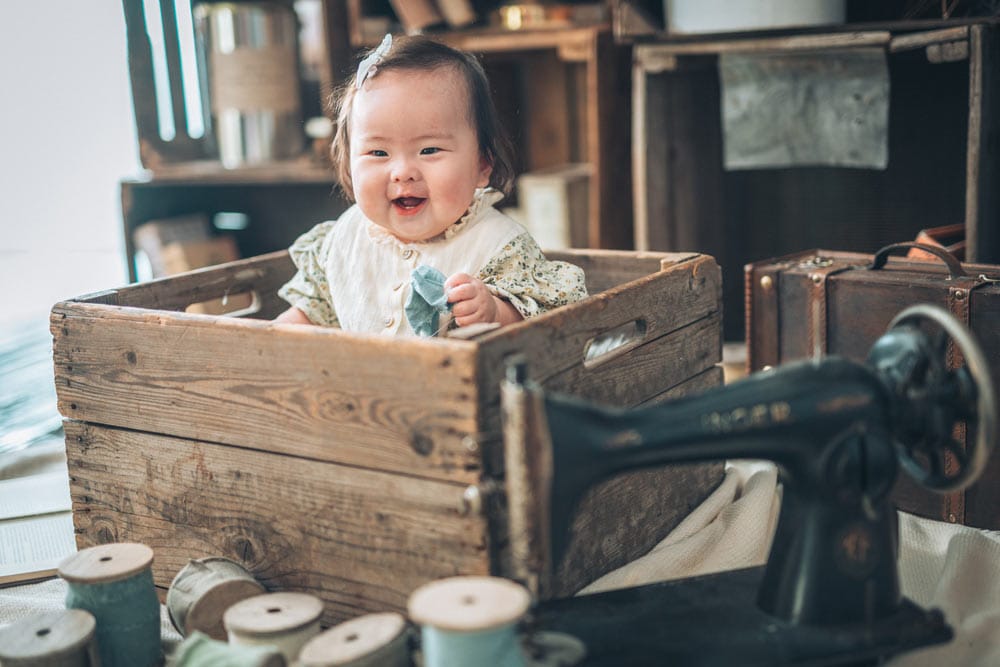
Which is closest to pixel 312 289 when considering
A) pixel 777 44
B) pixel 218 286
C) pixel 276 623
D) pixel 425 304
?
pixel 218 286

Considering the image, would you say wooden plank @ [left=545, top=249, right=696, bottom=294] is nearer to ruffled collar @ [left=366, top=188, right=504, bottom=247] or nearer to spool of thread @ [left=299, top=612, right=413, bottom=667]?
ruffled collar @ [left=366, top=188, right=504, bottom=247]

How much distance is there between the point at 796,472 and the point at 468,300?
18.3 inches

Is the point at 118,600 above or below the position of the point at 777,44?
below

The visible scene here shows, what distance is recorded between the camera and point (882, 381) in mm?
962

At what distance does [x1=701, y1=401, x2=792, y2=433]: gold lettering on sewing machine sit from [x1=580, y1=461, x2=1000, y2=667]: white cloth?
1.06 ft

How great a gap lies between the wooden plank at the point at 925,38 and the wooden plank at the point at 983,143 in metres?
0.03

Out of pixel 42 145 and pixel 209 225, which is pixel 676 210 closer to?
pixel 209 225

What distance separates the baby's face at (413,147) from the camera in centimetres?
138

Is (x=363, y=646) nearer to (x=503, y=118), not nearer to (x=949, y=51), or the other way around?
(x=949, y=51)

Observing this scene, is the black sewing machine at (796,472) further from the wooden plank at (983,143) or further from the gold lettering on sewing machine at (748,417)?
the wooden plank at (983,143)

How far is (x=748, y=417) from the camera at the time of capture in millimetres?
931

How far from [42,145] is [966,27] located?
2.41m

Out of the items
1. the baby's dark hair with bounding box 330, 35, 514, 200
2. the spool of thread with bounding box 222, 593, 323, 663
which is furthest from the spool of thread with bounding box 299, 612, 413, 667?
the baby's dark hair with bounding box 330, 35, 514, 200

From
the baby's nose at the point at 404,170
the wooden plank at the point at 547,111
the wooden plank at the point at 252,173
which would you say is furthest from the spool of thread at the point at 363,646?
the wooden plank at the point at 547,111
